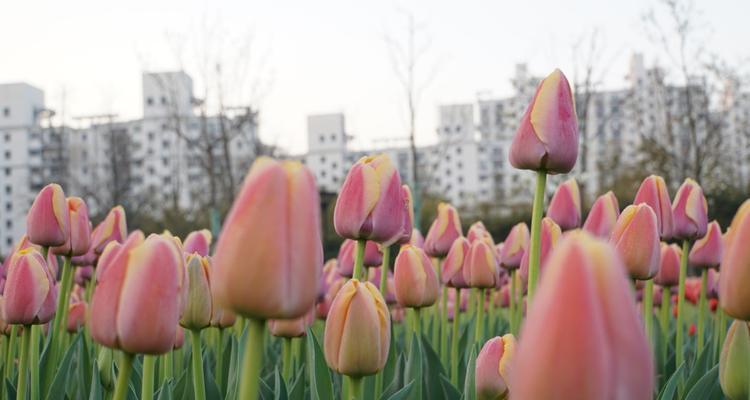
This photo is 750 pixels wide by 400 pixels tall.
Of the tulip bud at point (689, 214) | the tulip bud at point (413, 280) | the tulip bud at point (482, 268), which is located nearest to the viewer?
the tulip bud at point (413, 280)

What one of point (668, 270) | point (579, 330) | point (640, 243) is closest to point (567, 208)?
point (668, 270)

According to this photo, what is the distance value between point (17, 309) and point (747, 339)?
1361 millimetres

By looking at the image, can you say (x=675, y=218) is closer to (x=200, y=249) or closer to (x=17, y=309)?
(x=200, y=249)

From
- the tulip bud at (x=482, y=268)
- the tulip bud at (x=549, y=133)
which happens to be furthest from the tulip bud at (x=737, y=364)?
the tulip bud at (x=482, y=268)

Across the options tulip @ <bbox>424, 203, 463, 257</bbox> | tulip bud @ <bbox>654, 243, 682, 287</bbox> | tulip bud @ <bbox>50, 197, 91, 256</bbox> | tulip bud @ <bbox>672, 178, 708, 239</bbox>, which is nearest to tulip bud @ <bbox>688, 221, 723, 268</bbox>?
tulip bud @ <bbox>654, 243, 682, 287</bbox>

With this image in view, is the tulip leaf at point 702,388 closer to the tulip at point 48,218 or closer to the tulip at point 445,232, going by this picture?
the tulip at point 445,232

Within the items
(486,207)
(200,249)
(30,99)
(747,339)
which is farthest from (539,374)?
(30,99)

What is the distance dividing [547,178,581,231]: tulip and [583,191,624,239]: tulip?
1.60 ft

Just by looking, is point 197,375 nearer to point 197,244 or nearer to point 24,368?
point 24,368

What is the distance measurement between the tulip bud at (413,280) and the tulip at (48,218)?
86cm

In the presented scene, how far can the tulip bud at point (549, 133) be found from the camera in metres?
1.30

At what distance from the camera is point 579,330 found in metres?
0.48

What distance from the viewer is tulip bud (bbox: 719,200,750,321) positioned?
0.85 metres

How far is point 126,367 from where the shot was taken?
0.88 meters
